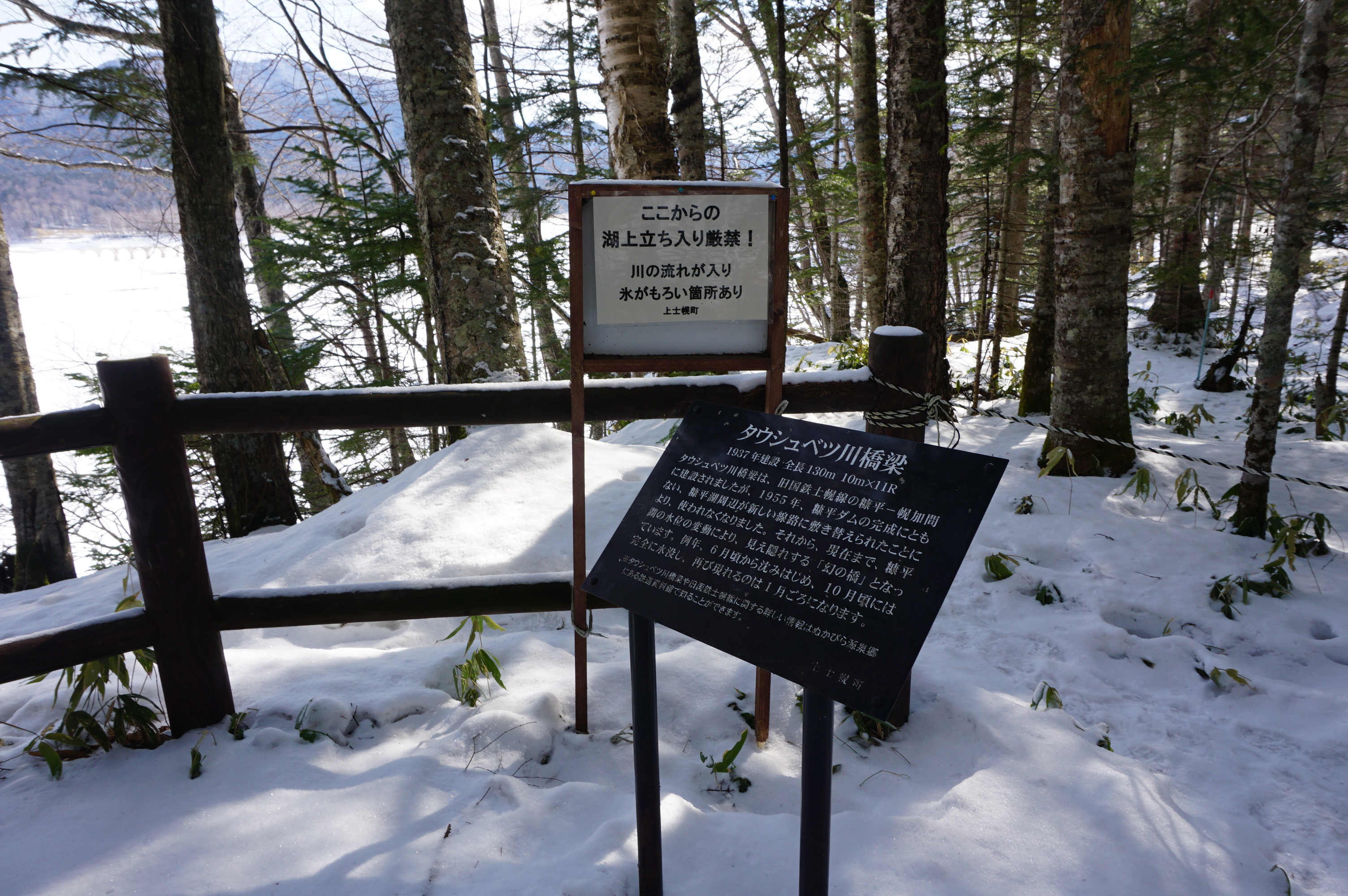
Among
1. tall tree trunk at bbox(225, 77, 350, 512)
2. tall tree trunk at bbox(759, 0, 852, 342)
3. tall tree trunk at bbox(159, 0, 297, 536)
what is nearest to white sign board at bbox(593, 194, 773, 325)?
tall tree trunk at bbox(159, 0, 297, 536)

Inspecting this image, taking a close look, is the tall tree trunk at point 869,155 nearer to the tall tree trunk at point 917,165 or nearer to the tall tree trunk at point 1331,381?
the tall tree trunk at point 917,165

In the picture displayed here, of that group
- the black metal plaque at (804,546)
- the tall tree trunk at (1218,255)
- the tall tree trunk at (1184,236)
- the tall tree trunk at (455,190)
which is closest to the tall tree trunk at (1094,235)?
the tall tree trunk at (1184,236)

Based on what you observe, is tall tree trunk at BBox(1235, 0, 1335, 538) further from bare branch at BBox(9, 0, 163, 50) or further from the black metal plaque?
bare branch at BBox(9, 0, 163, 50)

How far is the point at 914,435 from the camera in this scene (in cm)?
230

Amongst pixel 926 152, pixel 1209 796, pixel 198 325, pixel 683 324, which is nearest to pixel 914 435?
pixel 683 324

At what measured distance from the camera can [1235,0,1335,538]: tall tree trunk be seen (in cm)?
330

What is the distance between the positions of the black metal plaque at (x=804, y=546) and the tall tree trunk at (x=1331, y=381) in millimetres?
6395

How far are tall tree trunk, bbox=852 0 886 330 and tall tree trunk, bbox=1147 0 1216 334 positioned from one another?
308 cm

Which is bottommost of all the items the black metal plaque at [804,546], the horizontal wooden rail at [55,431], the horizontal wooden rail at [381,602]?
the horizontal wooden rail at [381,602]

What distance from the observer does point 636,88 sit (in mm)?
4801

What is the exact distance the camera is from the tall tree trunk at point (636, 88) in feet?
15.3

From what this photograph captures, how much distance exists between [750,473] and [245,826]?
181 centimetres

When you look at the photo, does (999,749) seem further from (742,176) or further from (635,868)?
(742,176)

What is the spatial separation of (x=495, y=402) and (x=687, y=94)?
4756mm
